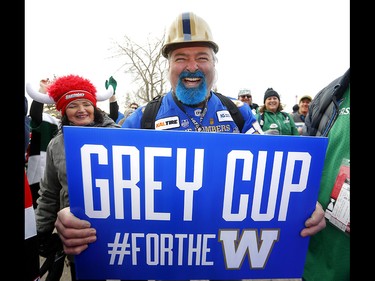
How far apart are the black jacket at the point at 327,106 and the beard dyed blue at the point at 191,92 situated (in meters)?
0.73

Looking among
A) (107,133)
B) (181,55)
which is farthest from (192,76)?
(107,133)

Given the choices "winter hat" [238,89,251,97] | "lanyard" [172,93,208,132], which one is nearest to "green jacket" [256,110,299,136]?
"winter hat" [238,89,251,97]

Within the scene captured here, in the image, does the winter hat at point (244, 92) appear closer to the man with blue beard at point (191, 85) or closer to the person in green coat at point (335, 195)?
the man with blue beard at point (191, 85)

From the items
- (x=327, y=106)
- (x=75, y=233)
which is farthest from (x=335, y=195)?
(x=75, y=233)

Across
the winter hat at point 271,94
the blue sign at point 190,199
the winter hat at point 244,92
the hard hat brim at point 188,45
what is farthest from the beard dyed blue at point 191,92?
the winter hat at point 244,92

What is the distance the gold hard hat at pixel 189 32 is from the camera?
4.90 feet

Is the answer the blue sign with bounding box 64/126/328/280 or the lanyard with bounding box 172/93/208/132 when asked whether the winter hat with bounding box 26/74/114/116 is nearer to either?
the lanyard with bounding box 172/93/208/132

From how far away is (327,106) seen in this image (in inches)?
52.1

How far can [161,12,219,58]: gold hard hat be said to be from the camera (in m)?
1.49

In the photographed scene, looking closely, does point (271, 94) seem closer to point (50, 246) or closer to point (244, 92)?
point (244, 92)
